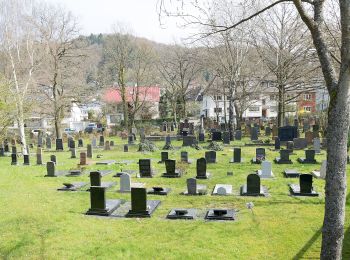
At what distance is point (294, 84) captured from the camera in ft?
96.8

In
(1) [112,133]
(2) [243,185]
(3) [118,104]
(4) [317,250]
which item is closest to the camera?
(4) [317,250]

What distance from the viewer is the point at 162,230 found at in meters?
9.76

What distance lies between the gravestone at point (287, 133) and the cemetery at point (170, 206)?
9651 millimetres

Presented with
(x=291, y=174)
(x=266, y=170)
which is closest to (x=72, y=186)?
(x=266, y=170)

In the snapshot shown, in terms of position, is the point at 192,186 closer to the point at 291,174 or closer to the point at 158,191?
the point at 158,191

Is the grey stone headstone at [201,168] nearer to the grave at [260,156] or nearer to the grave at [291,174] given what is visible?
the grave at [291,174]

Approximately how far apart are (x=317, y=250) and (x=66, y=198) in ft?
29.7

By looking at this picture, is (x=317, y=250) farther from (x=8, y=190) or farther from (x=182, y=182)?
(x=8, y=190)

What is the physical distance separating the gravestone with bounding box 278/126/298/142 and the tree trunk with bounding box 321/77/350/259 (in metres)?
23.4

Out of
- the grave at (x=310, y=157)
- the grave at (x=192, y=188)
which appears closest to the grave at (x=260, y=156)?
the grave at (x=310, y=157)

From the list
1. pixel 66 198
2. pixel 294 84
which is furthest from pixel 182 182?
pixel 294 84

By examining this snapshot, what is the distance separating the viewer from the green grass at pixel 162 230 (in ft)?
27.3

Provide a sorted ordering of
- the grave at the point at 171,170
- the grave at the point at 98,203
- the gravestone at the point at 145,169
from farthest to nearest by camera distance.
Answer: the gravestone at the point at 145,169 → the grave at the point at 171,170 → the grave at the point at 98,203

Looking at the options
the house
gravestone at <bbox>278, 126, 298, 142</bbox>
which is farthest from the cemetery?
the house
